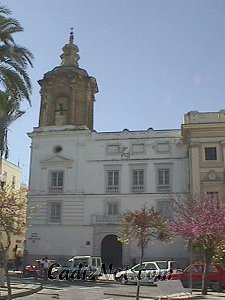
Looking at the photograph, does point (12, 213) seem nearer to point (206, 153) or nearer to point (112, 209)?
point (112, 209)

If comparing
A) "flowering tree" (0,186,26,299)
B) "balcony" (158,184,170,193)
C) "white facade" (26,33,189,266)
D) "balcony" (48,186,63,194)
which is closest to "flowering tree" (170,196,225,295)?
"flowering tree" (0,186,26,299)

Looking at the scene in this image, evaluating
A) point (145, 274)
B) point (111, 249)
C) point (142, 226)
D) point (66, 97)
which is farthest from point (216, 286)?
point (66, 97)

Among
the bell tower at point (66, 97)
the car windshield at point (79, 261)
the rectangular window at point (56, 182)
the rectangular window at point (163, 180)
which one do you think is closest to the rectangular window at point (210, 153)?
the rectangular window at point (163, 180)

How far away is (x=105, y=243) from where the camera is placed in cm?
3884

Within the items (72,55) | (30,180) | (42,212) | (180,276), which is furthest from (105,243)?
(72,55)

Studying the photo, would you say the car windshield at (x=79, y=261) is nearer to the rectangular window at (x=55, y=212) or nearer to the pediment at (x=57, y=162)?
the rectangular window at (x=55, y=212)

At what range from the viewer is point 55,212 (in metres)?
40.0

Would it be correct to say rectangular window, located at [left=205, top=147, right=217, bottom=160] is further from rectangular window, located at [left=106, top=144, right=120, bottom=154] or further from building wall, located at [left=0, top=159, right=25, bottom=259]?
building wall, located at [left=0, top=159, right=25, bottom=259]

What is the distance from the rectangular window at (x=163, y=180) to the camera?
3859 centimetres

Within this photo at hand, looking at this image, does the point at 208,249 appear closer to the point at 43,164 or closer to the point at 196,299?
the point at 196,299

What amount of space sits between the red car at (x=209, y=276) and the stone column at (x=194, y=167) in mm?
11377

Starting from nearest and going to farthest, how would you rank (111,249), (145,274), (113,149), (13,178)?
(145,274) → (111,249) → (113,149) → (13,178)

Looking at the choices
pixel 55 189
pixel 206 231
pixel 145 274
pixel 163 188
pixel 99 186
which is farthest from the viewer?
pixel 55 189

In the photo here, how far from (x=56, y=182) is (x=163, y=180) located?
31.1ft
